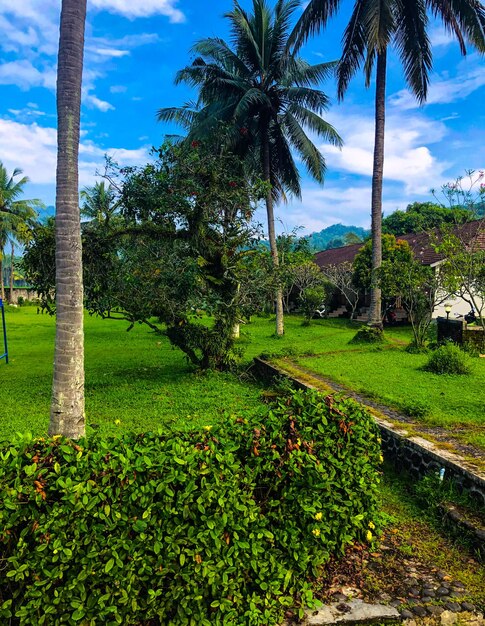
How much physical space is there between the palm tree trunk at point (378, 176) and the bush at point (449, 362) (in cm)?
558

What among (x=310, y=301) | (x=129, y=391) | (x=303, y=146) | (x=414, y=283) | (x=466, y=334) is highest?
(x=303, y=146)

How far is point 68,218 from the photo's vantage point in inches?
178

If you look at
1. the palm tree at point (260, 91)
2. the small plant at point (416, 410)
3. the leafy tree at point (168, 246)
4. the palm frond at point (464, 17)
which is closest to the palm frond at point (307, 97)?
the palm tree at point (260, 91)

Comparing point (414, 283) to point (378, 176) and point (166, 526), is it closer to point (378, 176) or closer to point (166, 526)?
point (378, 176)

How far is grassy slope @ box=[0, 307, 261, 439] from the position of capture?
24.1 feet

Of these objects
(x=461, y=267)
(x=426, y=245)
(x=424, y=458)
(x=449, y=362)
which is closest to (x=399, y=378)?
(x=449, y=362)

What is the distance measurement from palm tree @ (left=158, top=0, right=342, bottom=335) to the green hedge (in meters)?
13.5

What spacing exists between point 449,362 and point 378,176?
316 inches

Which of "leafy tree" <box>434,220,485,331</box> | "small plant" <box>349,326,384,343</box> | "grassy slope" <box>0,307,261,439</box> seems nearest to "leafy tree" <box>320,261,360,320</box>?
"small plant" <box>349,326,384,343</box>

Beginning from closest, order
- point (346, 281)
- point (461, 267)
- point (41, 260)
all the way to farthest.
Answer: point (41, 260) → point (461, 267) → point (346, 281)

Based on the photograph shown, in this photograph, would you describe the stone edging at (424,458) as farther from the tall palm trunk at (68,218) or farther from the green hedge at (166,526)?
the tall palm trunk at (68,218)

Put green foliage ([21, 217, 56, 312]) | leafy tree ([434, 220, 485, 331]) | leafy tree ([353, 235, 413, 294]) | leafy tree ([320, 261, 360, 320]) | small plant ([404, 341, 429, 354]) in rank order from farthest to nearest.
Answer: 1. leafy tree ([320, 261, 360, 320])
2. leafy tree ([353, 235, 413, 294])
3. small plant ([404, 341, 429, 354])
4. leafy tree ([434, 220, 485, 331])
5. green foliage ([21, 217, 56, 312])

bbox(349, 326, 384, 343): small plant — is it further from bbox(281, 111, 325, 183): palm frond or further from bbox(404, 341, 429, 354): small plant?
bbox(281, 111, 325, 183): palm frond

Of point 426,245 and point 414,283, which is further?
point 426,245
